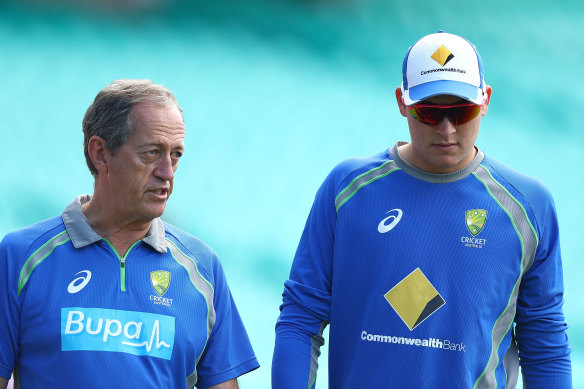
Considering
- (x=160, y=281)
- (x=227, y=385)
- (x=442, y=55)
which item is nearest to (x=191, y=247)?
(x=160, y=281)

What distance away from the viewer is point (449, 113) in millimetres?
2396

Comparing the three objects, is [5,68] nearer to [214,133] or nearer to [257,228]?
[214,133]

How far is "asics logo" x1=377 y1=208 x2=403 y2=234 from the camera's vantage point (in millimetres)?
2477

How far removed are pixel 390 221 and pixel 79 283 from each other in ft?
2.81

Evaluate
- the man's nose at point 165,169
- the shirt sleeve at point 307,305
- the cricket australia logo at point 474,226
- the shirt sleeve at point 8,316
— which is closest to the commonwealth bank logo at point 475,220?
the cricket australia logo at point 474,226

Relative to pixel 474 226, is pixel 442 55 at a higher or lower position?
higher

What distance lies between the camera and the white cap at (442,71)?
7.88 ft

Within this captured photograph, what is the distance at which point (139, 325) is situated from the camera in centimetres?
230

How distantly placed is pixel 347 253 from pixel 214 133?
6.38 m

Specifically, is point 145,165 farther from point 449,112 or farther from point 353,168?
point 449,112

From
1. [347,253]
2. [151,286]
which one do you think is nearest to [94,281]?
[151,286]

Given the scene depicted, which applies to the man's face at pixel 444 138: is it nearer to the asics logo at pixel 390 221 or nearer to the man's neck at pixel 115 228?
the asics logo at pixel 390 221

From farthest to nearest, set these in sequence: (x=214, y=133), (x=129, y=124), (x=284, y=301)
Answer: (x=214, y=133) → (x=284, y=301) → (x=129, y=124)

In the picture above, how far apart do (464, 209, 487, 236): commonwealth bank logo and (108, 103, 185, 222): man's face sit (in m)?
0.82
